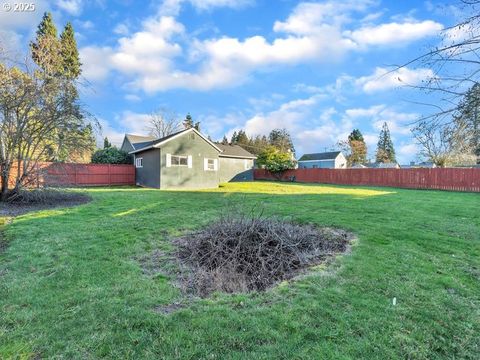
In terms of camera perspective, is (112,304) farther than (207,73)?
No

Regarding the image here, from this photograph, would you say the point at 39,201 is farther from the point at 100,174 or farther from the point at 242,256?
the point at 100,174

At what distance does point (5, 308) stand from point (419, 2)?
617 cm

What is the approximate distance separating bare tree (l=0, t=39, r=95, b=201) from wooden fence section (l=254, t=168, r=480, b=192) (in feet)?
65.2

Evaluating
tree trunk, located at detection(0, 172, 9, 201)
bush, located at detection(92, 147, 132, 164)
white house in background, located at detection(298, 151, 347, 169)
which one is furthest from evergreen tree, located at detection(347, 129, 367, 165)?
tree trunk, located at detection(0, 172, 9, 201)

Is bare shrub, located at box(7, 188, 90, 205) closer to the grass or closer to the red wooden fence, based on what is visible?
the red wooden fence

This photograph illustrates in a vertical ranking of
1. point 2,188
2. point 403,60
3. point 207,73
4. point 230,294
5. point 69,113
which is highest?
point 207,73

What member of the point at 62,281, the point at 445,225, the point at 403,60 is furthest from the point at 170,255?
the point at 445,225

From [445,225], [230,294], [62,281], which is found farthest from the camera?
[445,225]

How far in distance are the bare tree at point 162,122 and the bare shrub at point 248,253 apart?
37.5m

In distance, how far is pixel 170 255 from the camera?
450 cm

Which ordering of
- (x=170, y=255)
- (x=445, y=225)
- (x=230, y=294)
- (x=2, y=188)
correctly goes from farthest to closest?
(x=2, y=188) → (x=445, y=225) → (x=170, y=255) → (x=230, y=294)

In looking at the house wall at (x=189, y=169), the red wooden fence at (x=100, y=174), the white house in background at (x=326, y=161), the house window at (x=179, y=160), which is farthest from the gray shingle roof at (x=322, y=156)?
the red wooden fence at (x=100, y=174)

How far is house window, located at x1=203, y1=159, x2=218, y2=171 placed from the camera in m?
19.4

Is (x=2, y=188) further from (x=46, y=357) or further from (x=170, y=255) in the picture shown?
(x=46, y=357)
